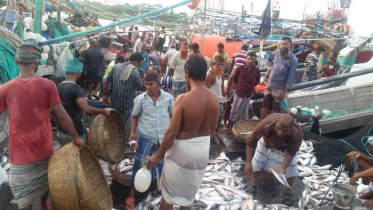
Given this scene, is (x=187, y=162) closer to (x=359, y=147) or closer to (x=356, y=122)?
(x=359, y=147)

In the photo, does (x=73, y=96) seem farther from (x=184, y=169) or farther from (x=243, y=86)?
(x=243, y=86)

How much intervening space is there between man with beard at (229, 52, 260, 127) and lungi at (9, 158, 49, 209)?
4.37 meters

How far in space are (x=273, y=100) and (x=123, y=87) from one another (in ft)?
11.3

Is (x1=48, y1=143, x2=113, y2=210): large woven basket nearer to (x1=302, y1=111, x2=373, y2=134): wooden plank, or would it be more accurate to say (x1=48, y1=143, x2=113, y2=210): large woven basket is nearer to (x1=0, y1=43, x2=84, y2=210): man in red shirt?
(x1=0, y1=43, x2=84, y2=210): man in red shirt

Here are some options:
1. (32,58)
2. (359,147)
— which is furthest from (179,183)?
(359,147)

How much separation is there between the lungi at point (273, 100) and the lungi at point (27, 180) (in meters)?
4.81

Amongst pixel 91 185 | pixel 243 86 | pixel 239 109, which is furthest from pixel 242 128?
pixel 91 185

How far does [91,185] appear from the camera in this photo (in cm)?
306

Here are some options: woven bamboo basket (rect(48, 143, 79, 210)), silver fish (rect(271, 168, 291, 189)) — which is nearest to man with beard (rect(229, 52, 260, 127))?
silver fish (rect(271, 168, 291, 189))

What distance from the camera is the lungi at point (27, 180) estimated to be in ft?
9.37

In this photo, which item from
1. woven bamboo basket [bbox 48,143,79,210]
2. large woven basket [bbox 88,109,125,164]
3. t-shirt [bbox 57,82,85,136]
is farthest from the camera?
large woven basket [bbox 88,109,125,164]

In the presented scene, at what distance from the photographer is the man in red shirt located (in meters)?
2.70

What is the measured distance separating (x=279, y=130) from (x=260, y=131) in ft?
1.07

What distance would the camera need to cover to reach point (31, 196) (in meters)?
2.98
